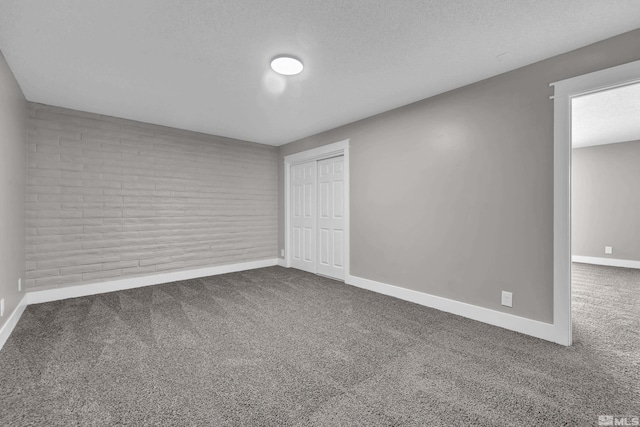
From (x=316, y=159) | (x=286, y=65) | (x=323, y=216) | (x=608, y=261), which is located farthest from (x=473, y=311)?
(x=608, y=261)

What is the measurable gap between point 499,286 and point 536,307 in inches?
12.6

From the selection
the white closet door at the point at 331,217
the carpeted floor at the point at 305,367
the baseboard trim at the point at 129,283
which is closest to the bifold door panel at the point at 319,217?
the white closet door at the point at 331,217

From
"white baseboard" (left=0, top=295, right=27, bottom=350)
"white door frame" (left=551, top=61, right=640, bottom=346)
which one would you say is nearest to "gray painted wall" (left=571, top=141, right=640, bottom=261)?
"white door frame" (left=551, top=61, right=640, bottom=346)

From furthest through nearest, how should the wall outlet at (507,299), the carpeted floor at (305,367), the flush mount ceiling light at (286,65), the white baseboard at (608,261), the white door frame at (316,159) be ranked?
1. the white baseboard at (608,261)
2. the white door frame at (316,159)
3. the wall outlet at (507,299)
4. the flush mount ceiling light at (286,65)
5. the carpeted floor at (305,367)

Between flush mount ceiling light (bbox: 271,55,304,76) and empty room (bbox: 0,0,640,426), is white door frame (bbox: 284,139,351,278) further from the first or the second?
flush mount ceiling light (bbox: 271,55,304,76)

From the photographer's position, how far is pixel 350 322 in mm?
2768

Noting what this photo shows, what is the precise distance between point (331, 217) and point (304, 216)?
29.1 inches

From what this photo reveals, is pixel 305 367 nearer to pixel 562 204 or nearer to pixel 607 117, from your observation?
pixel 562 204

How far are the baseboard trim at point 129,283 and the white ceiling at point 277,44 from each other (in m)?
2.33

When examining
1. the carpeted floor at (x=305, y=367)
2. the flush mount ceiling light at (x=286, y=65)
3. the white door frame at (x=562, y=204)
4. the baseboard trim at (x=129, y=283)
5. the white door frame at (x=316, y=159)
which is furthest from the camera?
the white door frame at (x=316, y=159)

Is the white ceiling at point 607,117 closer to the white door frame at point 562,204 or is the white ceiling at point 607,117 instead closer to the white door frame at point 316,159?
the white door frame at point 562,204

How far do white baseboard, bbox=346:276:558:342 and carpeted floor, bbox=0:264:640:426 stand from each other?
4.6 inches

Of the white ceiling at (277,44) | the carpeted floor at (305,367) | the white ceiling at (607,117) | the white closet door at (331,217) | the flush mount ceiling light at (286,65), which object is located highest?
the white ceiling at (607,117)

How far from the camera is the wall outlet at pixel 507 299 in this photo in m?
2.62
